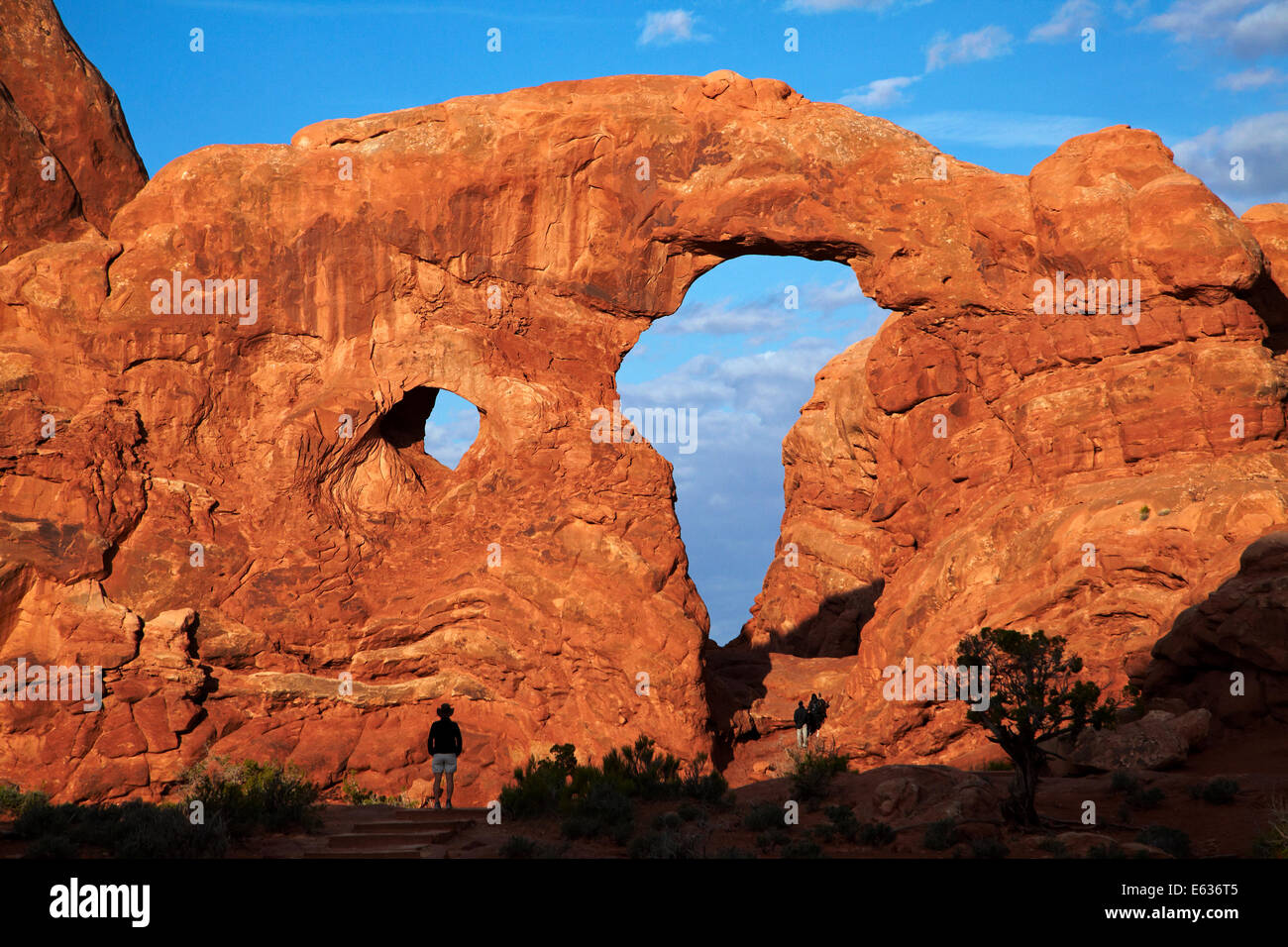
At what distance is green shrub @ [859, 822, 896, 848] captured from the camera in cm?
1448

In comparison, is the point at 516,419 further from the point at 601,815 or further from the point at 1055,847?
the point at 1055,847

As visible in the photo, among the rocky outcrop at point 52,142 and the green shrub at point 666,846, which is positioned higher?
the rocky outcrop at point 52,142

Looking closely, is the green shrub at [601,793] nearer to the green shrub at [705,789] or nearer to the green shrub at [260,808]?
the green shrub at [705,789]

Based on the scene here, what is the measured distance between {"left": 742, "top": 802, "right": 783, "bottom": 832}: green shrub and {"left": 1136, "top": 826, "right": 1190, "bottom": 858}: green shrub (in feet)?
14.9

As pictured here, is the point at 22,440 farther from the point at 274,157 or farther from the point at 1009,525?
the point at 1009,525

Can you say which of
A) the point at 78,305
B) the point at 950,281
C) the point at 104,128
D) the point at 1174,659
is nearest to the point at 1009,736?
the point at 1174,659

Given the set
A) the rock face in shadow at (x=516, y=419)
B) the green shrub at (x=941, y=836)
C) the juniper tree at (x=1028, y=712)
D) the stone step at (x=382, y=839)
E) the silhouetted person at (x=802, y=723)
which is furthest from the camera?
the silhouetted person at (x=802, y=723)

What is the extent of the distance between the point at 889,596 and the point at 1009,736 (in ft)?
45.9

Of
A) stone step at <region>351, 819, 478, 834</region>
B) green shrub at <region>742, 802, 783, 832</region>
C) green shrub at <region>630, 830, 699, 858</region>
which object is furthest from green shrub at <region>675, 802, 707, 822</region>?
stone step at <region>351, 819, 478, 834</region>

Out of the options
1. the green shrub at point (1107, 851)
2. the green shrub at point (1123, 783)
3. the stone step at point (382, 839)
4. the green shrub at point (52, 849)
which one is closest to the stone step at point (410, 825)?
the stone step at point (382, 839)

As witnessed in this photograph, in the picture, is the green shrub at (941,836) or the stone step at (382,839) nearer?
the green shrub at (941,836)

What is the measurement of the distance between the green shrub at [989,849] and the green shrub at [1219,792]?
3975 millimetres

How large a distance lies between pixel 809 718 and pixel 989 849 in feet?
40.8

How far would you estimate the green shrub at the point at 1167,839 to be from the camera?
45.0 ft
